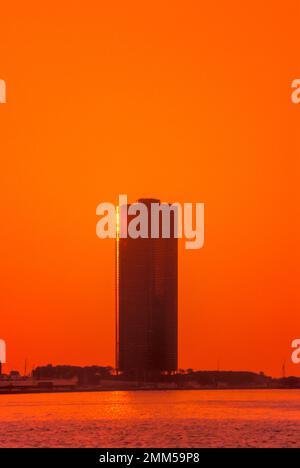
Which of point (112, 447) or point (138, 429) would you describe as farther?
point (138, 429)

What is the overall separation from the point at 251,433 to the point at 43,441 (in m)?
36.9

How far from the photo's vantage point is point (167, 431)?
19275 cm

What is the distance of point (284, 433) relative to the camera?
18625 centimetres
